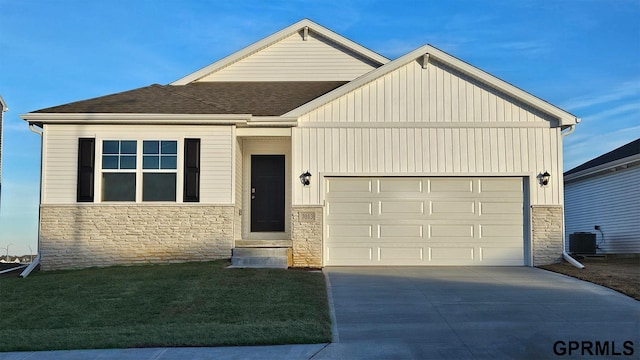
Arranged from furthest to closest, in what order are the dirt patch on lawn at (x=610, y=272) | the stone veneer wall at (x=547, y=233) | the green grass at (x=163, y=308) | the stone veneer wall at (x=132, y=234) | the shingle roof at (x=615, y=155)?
the shingle roof at (x=615, y=155) → the stone veneer wall at (x=547, y=233) → the stone veneer wall at (x=132, y=234) → the dirt patch on lawn at (x=610, y=272) → the green grass at (x=163, y=308)

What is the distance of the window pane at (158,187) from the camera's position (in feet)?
47.1

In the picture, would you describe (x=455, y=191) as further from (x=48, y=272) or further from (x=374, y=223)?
(x=48, y=272)

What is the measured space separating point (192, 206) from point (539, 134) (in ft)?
28.2

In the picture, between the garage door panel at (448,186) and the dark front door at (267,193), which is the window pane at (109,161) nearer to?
the dark front door at (267,193)

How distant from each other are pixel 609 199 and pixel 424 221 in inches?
326

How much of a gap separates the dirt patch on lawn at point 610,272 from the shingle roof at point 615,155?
3948mm

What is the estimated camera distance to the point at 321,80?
738 inches

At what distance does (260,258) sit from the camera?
536 inches

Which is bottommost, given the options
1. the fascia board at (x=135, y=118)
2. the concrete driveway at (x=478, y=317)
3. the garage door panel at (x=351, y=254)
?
the concrete driveway at (x=478, y=317)

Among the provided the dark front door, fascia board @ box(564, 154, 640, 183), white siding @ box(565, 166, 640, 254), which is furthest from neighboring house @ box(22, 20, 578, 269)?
white siding @ box(565, 166, 640, 254)

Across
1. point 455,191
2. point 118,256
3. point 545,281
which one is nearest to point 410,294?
point 545,281

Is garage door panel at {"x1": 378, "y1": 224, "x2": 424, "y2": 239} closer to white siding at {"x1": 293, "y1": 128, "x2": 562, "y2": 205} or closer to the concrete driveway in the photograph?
white siding at {"x1": 293, "y1": 128, "x2": 562, "y2": 205}

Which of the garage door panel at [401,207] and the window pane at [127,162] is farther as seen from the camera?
the garage door panel at [401,207]

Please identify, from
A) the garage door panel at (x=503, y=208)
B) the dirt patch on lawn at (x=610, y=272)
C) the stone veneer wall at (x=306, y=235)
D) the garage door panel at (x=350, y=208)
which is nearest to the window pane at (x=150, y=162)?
the stone veneer wall at (x=306, y=235)
